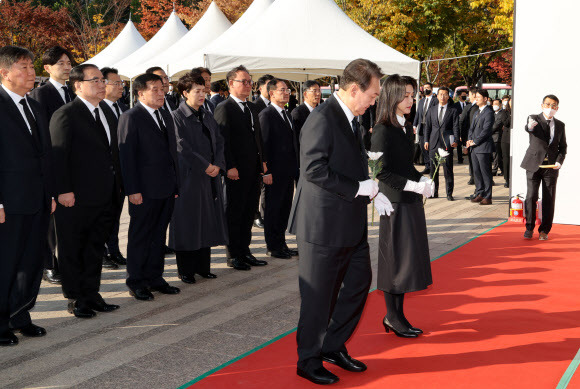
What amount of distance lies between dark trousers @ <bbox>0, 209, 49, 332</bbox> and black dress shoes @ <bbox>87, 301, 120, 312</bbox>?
63 cm

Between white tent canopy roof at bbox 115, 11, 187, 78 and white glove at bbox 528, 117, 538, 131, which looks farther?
white tent canopy roof at bbox 115, 11, 187, 78

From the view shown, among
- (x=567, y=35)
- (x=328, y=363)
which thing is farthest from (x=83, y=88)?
(x=567, y=35)

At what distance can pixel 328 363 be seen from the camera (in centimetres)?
438

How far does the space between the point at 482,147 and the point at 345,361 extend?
835 centimetres

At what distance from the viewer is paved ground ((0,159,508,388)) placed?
13.8 feet

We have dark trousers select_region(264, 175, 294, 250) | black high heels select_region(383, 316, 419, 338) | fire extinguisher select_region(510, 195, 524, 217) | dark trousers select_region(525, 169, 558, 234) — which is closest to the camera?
black high heels select_region(383, 316, 419, 338)

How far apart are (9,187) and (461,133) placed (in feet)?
32.7

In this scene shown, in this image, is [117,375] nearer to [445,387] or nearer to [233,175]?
[445,387]

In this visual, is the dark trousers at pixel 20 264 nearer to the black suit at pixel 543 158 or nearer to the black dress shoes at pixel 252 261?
the black dress shoes at pixel 252 261

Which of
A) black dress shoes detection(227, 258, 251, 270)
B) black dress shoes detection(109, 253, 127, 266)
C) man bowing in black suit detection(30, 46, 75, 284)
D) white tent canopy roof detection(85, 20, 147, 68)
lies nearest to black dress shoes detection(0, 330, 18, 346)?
man bowing in black suit detection(30, 46, 75, 284)

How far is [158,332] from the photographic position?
5.05 m

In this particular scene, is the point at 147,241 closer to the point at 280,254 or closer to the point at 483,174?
the point at 280,254

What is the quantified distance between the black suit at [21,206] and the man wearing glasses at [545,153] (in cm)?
597

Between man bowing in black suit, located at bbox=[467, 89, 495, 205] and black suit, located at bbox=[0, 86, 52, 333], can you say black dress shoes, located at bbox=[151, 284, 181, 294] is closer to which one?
black suit, located at bbox=[0, 86, 52, 333]
